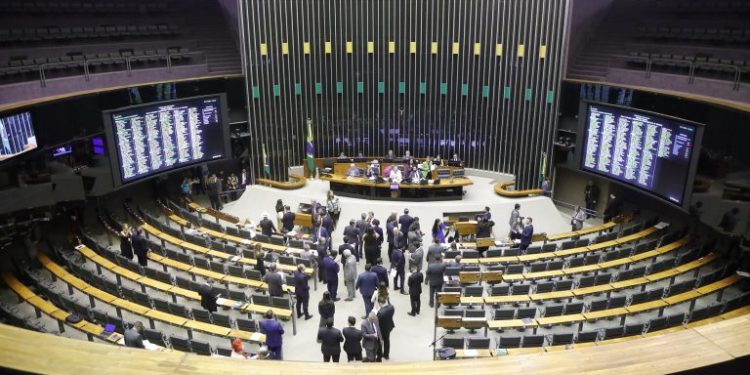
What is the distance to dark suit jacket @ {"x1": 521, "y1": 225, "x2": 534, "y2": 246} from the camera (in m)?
12.3

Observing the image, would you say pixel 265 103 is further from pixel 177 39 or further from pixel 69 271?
pixel 69 271

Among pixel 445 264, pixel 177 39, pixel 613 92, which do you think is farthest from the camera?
pixel 177 39

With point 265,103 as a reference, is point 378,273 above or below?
below

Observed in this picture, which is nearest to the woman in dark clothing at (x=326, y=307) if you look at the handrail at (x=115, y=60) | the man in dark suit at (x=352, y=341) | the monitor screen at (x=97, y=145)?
the man in dark suit at (x=352, y=341)

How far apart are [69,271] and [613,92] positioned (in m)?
14.1

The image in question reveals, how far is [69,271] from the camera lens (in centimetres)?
1134

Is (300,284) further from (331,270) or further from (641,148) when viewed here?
(641,148)

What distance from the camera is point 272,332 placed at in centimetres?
790

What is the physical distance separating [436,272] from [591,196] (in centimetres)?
844

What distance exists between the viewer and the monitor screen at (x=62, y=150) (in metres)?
12.7

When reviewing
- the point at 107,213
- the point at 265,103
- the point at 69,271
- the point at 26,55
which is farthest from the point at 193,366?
the point at 265,103

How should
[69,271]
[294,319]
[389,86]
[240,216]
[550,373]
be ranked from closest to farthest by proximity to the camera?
[550,373] → [294,319] → [69,271] → [240,216] → [389,86]

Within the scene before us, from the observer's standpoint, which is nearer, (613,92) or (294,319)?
(294,319)

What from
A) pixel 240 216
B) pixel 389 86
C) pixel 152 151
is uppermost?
pixel 389 86
